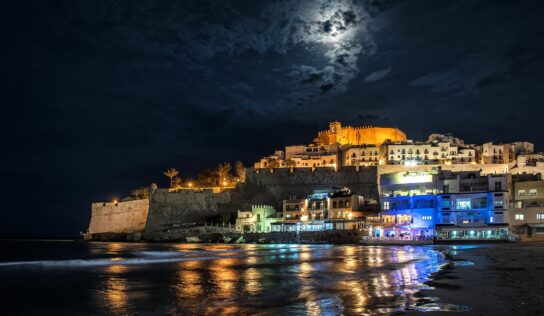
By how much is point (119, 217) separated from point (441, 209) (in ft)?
171

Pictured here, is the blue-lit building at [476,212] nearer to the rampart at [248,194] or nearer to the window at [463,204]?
the window at [463,204]

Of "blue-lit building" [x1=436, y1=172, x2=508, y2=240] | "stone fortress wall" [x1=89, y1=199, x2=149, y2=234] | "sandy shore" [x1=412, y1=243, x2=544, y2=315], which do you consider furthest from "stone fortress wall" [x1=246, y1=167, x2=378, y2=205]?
"sandy shore" [x1=412, y1=243, x2=544, y2=315]

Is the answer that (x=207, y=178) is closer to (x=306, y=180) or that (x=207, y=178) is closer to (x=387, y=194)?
(x=306, y=180)

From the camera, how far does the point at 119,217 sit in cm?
8062

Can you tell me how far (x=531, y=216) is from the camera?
162ft

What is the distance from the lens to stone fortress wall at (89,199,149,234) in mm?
75931

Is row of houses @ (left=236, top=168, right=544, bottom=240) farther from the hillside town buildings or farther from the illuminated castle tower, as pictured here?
the illuminated castle tower

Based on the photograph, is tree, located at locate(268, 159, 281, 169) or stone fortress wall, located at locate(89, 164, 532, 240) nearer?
stone fortress wall, located at locate(89, 164, 532, 240)

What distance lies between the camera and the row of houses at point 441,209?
163 ft

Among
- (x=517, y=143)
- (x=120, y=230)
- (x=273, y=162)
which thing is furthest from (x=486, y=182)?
(x=120, y=230)

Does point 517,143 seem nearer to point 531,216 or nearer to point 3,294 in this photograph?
point 531,216

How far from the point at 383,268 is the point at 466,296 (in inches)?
398

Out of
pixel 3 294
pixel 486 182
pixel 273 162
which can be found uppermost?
pixel 273 162

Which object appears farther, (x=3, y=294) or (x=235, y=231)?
(x=235, y=231)
